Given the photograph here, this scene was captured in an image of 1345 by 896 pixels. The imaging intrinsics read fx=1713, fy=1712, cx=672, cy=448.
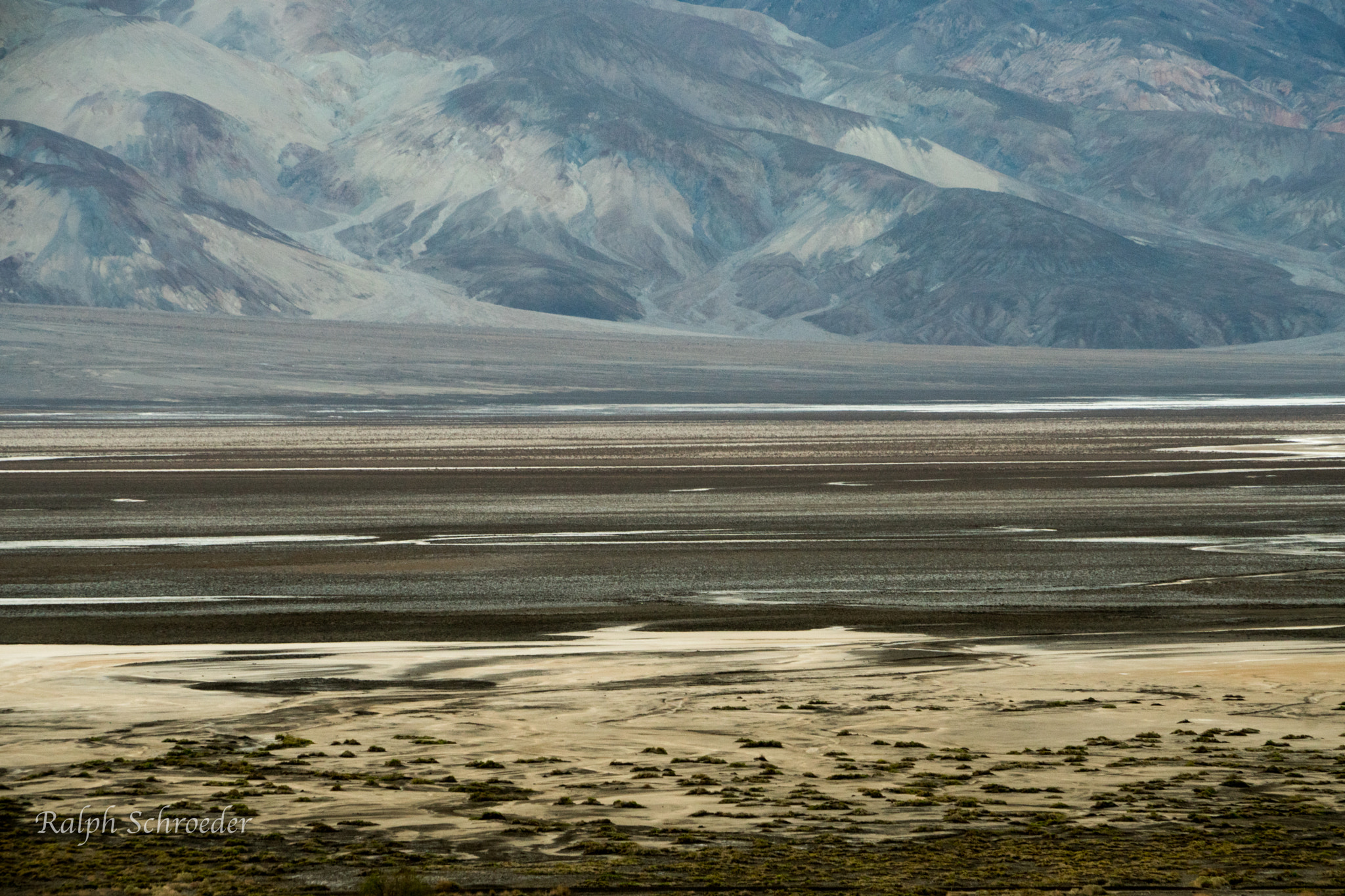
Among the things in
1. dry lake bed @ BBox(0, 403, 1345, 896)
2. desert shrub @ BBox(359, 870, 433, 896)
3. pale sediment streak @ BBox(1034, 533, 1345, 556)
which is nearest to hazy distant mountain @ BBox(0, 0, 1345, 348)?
dry lake bed @ BBox(0, 403, 1345, 896)

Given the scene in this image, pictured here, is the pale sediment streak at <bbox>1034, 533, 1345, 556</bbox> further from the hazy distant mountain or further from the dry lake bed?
the hazy distant mountain

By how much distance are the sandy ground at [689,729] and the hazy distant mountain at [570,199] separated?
117 metres

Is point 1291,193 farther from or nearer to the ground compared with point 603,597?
farther from the ground

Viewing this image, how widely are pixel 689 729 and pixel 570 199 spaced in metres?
153

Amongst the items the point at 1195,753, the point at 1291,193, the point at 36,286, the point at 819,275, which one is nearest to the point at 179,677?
the point at 1195,753

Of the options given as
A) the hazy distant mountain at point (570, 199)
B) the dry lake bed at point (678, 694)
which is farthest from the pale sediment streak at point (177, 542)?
the hazy distant mountain at point (570, 199)

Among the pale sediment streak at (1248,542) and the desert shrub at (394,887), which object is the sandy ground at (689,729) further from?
the pale sediment streak at (1248,542)

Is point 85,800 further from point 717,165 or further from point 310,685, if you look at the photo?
point 717,165

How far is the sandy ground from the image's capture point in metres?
7.71

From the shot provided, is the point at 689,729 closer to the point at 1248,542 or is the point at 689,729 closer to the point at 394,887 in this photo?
the point at 394,887

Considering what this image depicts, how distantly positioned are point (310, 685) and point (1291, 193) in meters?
189

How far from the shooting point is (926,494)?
28156 millimetres

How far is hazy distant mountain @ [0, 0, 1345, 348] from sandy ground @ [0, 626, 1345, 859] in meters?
117

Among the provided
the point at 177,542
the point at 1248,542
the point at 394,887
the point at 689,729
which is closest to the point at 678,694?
the point at 689,729
